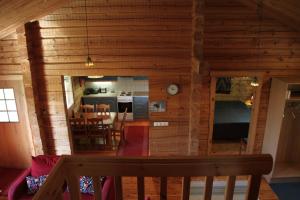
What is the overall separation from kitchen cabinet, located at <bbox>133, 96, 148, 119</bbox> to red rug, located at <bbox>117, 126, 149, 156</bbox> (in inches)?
26.4

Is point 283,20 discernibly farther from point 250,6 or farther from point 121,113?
point 121,113

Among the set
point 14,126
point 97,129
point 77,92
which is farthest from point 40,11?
point 77,92

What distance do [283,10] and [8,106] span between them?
611 cm

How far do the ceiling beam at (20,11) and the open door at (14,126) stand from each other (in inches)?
45.1

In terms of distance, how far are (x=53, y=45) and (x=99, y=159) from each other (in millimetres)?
4523

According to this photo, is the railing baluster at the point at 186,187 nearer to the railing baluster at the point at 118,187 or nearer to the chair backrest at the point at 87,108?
the railing baluster at the point at 118,187

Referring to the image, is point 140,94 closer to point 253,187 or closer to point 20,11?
point 20,11

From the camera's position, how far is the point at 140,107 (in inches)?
344

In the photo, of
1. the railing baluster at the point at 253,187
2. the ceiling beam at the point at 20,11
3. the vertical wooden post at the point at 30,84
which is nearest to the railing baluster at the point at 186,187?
the railing baluster at the point at 253,187

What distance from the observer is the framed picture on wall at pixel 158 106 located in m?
5.29

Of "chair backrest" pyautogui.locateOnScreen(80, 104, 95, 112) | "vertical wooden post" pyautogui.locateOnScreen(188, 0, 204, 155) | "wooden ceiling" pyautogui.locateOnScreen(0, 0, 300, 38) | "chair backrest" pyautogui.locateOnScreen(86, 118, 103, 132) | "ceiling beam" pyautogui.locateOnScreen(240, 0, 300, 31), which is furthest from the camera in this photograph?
"chair backrest" pyautogui.locateOnScreen(80, 104, 95, 112)

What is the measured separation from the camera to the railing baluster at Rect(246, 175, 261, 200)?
115cm

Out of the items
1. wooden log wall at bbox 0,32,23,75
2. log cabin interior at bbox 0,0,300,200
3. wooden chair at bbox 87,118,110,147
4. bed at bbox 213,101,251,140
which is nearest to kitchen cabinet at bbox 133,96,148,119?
wooden chair at bbox 87,118,110,147

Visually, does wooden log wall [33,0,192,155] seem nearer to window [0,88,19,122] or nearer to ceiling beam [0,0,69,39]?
ceiling beam [0,0,69,39]
